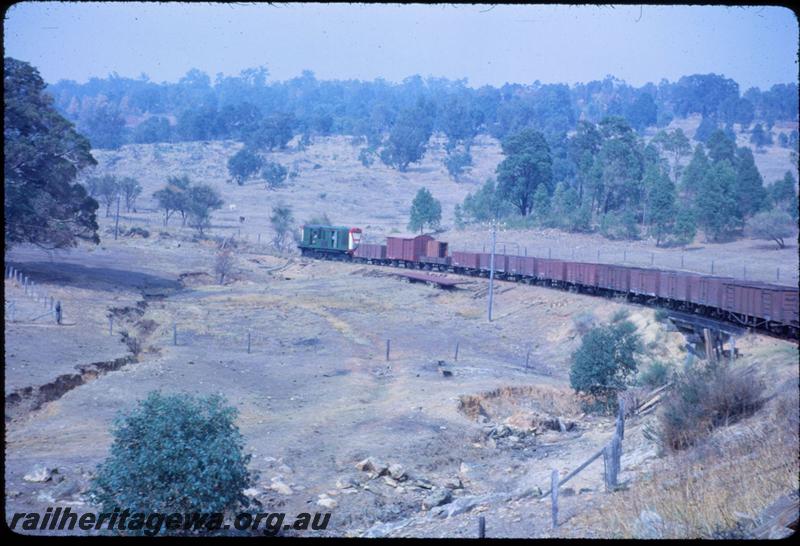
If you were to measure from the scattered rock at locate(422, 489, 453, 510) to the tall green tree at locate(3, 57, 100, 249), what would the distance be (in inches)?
1373

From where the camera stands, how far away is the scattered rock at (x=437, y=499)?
1530 centimetres

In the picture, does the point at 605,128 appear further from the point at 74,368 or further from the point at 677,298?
the point at 74,368

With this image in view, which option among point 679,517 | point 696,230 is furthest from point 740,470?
point 696,230

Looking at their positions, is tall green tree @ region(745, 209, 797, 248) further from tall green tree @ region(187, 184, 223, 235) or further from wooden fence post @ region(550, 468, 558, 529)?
tall green tree @ region(187, 184, 223, 235)

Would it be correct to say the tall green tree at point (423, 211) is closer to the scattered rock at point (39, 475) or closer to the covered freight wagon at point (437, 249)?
the covered freight wagon at point (437, 249)

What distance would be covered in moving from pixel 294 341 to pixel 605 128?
7451cm

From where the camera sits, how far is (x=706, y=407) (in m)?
15.0

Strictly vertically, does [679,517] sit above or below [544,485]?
above

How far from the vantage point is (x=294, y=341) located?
3456cm

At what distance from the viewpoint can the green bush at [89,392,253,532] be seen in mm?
10984

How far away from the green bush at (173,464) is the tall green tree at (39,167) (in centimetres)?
3460

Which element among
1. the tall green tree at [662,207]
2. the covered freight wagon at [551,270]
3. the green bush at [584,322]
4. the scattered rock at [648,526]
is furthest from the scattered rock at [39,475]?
the tall green tree at [662,207]

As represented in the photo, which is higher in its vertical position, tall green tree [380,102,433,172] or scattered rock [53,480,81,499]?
tall green tree [380,102,433,172]

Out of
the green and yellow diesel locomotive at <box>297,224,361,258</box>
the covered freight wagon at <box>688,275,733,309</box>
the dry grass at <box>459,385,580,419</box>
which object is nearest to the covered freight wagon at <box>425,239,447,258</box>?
the green and yellow diesel locomotive at <box>297,224,361,258</box>
